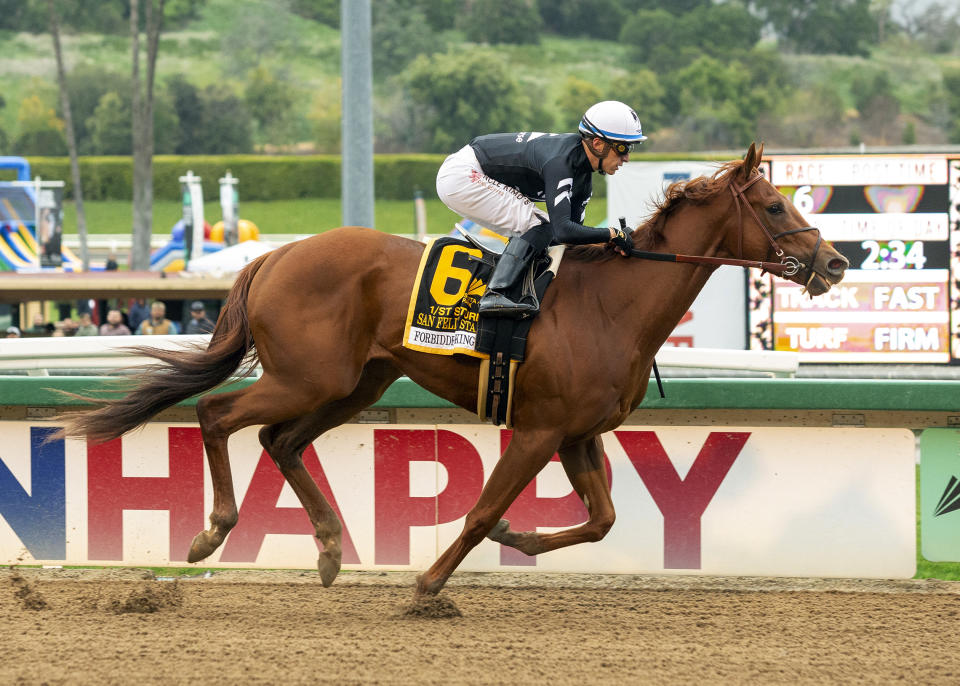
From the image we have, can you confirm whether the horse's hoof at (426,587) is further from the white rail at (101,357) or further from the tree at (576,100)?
the tree at (576,100)

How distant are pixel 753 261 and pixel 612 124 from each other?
2.72ft

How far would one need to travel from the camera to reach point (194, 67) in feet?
241

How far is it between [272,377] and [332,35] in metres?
82.1

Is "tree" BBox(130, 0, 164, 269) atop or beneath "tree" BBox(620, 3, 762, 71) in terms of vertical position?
beneath

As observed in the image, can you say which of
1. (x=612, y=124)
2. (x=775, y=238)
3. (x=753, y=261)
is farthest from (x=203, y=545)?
(x=775, y=238)

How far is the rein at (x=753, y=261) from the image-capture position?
5.13 meters

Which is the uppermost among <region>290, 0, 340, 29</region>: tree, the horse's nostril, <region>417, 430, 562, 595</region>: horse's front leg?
<region>290, 0, 340, 29</region>: tree

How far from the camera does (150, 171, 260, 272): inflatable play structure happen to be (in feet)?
80.0

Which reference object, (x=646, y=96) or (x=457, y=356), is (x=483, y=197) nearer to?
(x=457, y=356)

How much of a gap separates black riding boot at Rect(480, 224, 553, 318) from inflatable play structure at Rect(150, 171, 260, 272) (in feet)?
59.0

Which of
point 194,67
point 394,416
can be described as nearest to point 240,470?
point 394,416

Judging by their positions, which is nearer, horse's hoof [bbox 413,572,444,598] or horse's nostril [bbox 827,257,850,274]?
horse's nostril [bbox 827,257,850,274]

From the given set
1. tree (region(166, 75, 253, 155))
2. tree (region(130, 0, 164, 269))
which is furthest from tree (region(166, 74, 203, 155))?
tree (region(130, 0, 164, 269))

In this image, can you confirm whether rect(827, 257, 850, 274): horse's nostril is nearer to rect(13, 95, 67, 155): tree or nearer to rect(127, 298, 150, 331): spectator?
rect(127, 298, 150, 331): spectator
